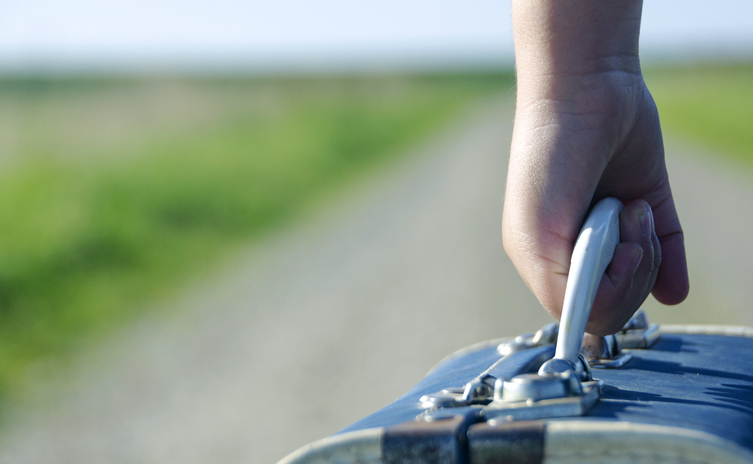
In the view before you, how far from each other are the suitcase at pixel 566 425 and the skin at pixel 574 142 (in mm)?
113

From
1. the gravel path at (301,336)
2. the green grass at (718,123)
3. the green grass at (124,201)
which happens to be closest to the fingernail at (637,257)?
the gravel path at (301,336)

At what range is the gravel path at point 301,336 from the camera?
2.91 metres

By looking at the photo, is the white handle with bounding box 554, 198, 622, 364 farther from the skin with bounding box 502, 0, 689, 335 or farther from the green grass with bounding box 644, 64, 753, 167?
the green grass with bounding box 644, 64, 753, 167

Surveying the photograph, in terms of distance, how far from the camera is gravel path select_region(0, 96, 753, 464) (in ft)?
9.55

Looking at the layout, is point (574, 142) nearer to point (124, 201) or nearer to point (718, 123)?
point (124, 201)

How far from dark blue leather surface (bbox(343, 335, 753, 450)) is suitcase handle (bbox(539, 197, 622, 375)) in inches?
2.6

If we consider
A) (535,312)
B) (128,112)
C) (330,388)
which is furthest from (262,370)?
(128,112)

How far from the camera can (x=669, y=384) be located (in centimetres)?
81

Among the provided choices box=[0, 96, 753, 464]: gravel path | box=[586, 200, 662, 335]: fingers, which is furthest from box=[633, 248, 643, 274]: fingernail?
box=[0, 96, 753, 464]: gravel path

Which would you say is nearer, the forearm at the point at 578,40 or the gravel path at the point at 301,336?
the forearm at the point at 578,40

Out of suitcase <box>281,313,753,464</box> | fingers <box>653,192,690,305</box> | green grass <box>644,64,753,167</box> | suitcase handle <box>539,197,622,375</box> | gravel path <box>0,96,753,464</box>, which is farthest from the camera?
green grass <box>644,64,753,167</box>

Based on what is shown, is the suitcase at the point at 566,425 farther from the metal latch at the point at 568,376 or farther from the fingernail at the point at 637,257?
the fingernail at the point at 637,257

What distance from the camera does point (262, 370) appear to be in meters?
3.63

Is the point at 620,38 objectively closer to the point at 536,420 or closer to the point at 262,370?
the point at 536,420
